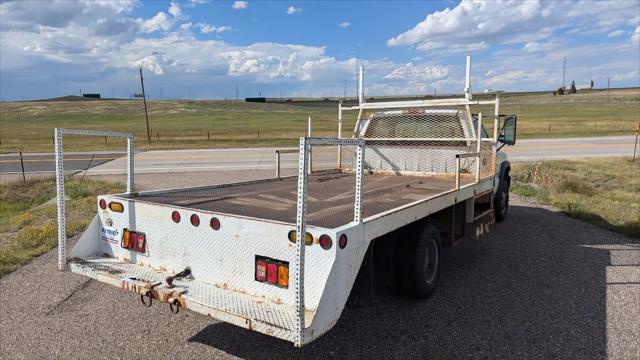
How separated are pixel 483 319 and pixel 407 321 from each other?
2.35ft

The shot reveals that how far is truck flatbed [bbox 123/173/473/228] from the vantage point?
378 centimetres

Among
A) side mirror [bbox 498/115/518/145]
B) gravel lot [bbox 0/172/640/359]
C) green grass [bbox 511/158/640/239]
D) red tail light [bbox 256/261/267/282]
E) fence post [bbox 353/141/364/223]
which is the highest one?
side mirror [bbox 498/115/518/145]

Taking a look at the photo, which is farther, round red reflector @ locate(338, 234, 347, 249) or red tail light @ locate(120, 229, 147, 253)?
red tail light @ locate(120, 229, 147, 253)

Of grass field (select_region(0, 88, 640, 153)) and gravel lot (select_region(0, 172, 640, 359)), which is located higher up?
grass field (select_region(0, 88, 640, 153))

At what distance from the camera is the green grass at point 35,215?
6.53 m

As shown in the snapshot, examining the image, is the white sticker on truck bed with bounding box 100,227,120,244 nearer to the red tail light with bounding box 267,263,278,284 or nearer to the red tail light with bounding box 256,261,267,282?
the red tail light with bounding box 256,261,267,282

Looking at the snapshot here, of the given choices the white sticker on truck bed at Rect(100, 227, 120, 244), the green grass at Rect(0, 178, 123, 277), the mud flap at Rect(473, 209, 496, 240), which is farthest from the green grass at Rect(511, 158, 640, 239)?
the green grass at Rect(0, 178, 123, 277)

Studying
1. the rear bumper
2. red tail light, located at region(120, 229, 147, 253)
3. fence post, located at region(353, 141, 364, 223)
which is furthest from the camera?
red tail light, located at region(120, 229, 147, 253)

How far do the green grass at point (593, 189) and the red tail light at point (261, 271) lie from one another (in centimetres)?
672

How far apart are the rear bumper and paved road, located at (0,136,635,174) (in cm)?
1439

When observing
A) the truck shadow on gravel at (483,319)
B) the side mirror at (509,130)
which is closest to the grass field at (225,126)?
the side mirror at (509,130)

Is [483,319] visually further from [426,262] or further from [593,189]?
[593,189]

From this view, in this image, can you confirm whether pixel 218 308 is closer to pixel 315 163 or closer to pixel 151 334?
pixel 151 334

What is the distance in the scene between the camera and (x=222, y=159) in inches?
857
